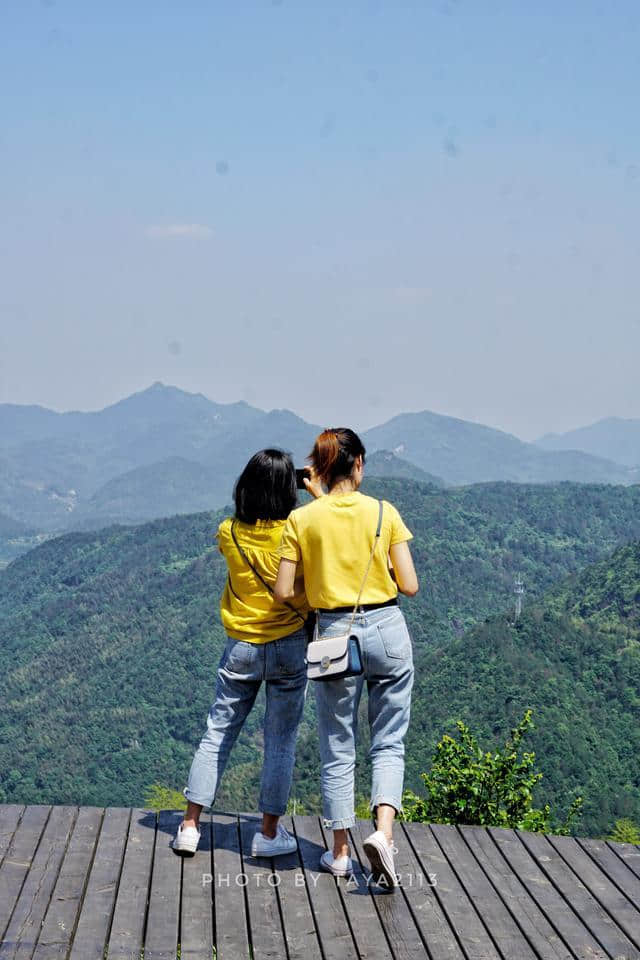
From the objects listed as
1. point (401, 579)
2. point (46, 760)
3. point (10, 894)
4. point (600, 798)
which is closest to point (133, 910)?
point (10, 894)

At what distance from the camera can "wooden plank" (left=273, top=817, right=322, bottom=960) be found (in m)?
3.63

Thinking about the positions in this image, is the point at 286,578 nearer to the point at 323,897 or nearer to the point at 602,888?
the point at 323,897

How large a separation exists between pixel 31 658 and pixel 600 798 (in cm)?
6656

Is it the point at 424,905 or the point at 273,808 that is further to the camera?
the point at 273,808

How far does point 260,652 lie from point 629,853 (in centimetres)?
200

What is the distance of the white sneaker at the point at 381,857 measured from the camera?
3.91 m

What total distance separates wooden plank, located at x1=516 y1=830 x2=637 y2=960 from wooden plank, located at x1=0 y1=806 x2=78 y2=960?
79.5 inches

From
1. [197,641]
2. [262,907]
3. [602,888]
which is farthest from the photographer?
[197,641]

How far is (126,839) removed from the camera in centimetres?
455

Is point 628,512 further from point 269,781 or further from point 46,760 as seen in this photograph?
point 269,781

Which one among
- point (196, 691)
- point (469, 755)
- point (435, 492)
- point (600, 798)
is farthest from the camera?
point (435, 492)

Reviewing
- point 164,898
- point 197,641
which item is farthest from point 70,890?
point 197,641

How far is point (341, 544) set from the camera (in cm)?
396

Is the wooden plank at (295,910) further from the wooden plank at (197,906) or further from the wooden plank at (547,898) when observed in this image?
the wooden plank at (547,898)
